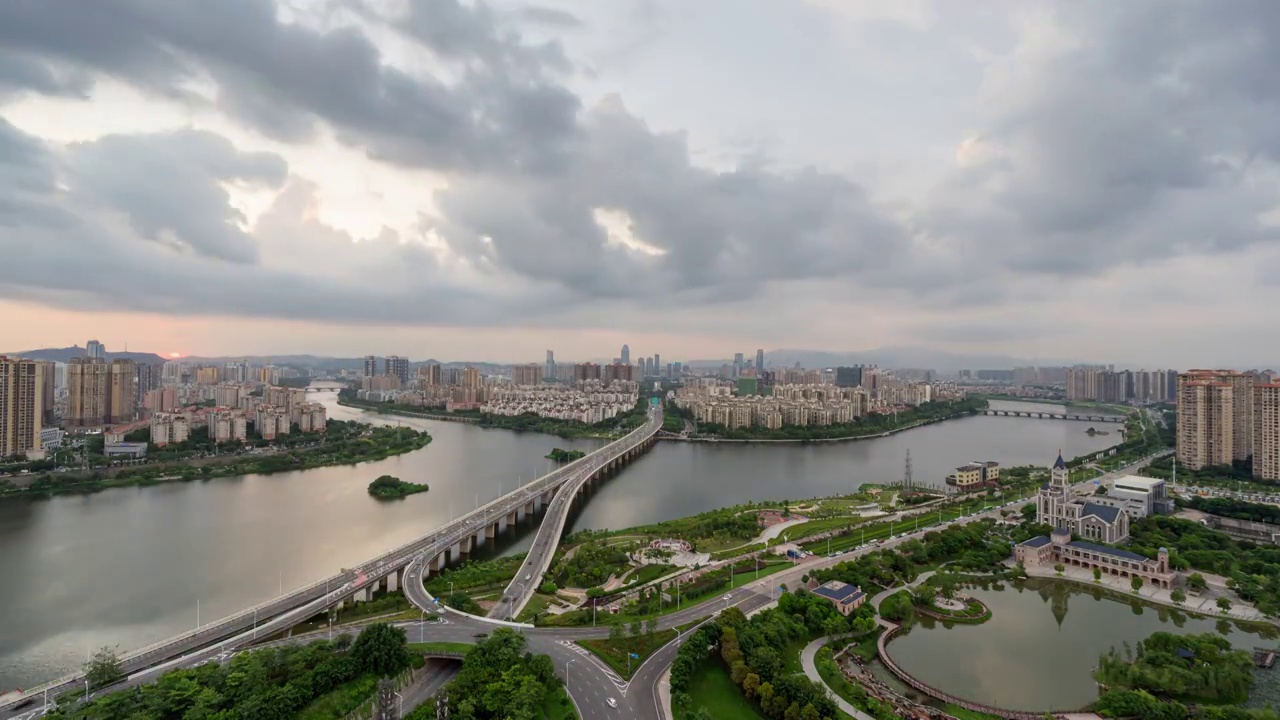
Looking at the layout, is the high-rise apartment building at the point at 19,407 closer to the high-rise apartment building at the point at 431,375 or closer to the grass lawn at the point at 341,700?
the grass lawn at the point at 341,700

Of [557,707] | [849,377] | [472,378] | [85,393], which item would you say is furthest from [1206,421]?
[849,377]

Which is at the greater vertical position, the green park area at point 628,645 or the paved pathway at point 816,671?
the green park area at point 628,645

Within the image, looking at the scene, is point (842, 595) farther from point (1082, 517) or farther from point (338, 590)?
point (338, 590)

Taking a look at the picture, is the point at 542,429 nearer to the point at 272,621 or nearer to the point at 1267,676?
the point at 272,621

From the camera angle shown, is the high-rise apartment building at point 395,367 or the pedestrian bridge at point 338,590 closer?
the pedestrian bridge at point 338,590

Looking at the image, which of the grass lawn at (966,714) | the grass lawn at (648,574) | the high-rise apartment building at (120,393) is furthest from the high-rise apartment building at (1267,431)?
the high-rise apartment building at (120,393)

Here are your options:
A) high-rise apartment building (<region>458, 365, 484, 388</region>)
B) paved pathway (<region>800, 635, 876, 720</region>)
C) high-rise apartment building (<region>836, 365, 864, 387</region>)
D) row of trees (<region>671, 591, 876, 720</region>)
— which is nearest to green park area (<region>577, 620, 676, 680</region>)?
row of trees (<region>671, 591, 876, 720</region>)

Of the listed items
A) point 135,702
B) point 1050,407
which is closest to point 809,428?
point 135,702
